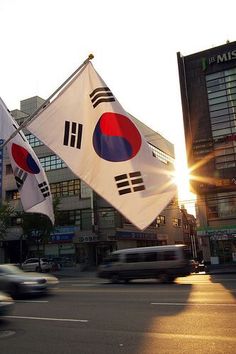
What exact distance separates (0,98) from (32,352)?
21.0 ft

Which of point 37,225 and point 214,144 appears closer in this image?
point 37,225

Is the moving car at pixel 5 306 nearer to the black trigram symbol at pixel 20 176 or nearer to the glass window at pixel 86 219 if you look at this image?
the black trigram symbol at pixel 20 176

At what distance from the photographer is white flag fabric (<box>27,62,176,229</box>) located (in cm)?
912

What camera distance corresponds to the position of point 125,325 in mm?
10133

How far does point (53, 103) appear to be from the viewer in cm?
973

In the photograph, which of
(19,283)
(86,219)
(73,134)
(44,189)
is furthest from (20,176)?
(86,219)

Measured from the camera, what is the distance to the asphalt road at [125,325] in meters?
8.02

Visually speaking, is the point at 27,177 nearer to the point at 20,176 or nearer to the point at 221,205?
the point at 20,176

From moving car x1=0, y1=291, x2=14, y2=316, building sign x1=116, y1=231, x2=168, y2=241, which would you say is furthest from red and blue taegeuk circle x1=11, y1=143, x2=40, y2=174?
building sign x1=116, y1=231, x2=168, y2=241

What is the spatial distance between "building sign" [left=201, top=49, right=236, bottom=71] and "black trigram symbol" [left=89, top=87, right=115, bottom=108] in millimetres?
36403

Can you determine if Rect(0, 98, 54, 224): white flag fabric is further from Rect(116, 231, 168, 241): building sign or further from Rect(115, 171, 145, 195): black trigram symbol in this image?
Rect(116, 231, 168, 241): building sign

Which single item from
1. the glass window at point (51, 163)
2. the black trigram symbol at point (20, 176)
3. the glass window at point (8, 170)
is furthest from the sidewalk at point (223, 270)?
the glass window at point (8, 170)

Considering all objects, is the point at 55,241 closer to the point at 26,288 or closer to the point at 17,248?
the point at 17,248

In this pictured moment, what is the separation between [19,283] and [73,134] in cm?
872
